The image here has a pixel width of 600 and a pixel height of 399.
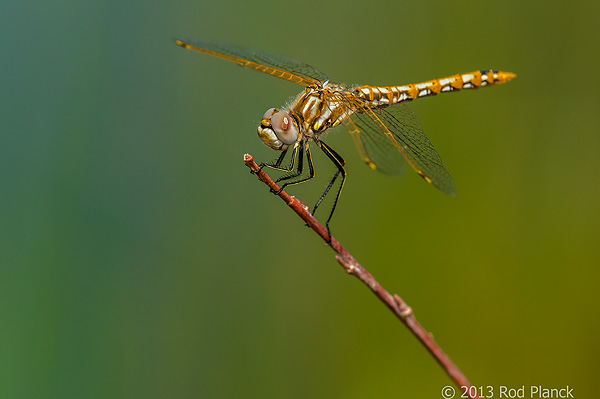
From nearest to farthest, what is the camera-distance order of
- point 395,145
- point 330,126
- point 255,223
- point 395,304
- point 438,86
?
point 395,304 → point 395,145 → point 330,126 → point 438,86 → point 255,223

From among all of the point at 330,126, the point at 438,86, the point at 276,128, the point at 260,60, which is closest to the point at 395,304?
the point at 276,128

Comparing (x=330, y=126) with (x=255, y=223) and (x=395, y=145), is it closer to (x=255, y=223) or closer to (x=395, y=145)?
(x=395, y=145)

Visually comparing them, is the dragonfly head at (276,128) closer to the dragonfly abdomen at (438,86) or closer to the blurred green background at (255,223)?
the dragonfly abdomen at (438,86)

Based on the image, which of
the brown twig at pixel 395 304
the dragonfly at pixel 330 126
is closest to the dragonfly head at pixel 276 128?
the dragonfly at pixel 330 126

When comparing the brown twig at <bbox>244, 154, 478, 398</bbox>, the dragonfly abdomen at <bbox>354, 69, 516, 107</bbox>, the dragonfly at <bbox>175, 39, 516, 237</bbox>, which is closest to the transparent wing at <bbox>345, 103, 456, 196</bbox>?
the dragonfly at <bbox>175, 39, 516, 237</bbox>

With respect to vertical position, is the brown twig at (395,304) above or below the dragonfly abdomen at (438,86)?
below

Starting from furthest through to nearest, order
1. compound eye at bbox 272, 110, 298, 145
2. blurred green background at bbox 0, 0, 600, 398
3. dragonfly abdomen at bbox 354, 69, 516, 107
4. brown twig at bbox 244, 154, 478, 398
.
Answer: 1. dragonfly abdomen at bbox 354, 69, 516, 107
2. blurred green background at bbox 0, 0, 600, 398
3. compound eye at bbox 272, 110, 298, 145
4. brown twig at bbox 244, 154, 478, 398

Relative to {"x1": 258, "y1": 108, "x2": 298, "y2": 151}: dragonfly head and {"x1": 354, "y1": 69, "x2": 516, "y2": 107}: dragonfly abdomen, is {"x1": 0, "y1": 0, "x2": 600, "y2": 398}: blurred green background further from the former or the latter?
{"x1": 258, "y1": 108, "x2": 298, "y2": 151}: dragonfly head

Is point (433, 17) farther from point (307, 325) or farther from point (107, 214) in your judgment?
point (107, 214)
